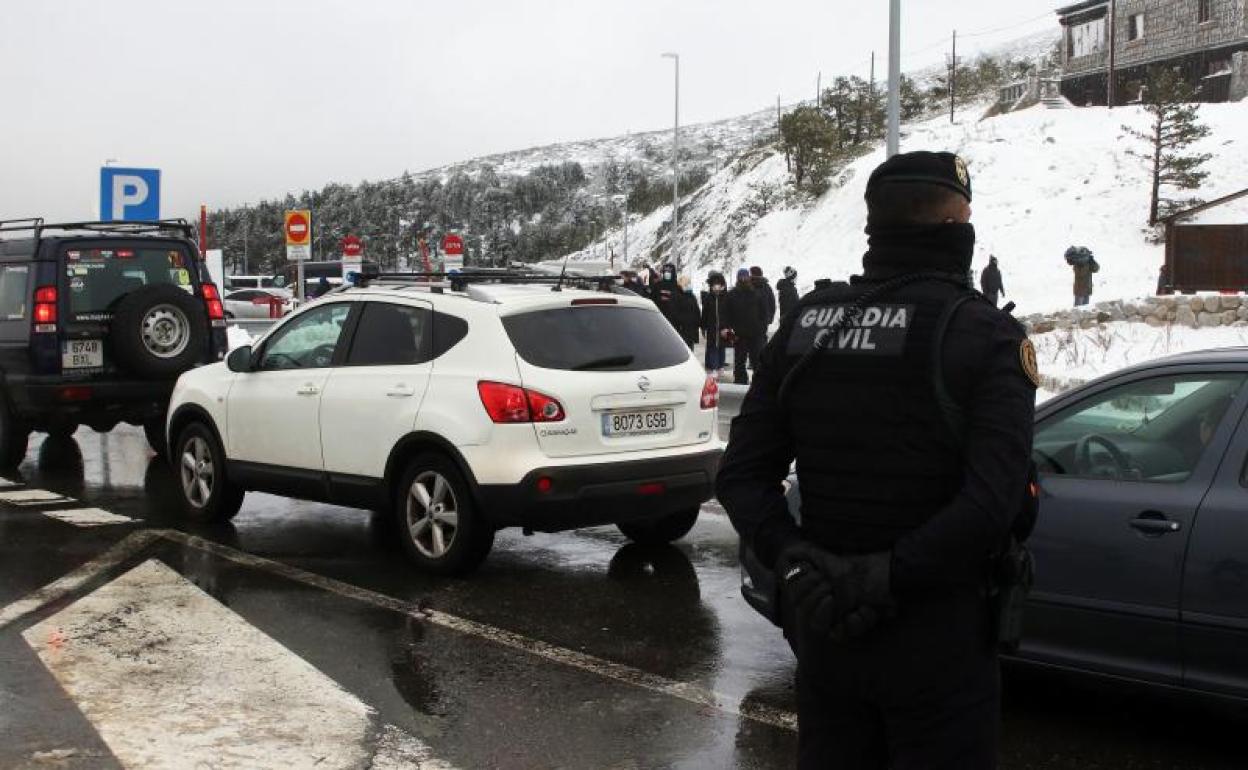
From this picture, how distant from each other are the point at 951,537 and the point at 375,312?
18.5ft

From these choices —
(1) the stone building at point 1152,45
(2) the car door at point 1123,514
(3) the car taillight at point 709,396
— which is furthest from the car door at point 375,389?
(1) the stone building at point 1152,45

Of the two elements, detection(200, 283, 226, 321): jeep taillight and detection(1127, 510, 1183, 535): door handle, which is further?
detection(200, 283, 226, 321): jeep taillight

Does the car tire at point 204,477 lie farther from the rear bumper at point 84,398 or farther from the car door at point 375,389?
the rear bumper at point 84,398

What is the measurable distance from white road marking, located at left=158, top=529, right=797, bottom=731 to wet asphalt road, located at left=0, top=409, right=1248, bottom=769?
0.01 meters

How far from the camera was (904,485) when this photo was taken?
7.68 ft

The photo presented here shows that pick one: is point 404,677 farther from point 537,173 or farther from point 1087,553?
point 537,173

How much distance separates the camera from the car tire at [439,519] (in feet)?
21.6

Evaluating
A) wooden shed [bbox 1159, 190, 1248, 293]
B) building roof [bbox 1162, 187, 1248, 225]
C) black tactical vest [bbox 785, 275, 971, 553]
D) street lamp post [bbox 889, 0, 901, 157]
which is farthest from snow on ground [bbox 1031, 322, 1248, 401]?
black tactical vest [bbox 785, 275, 971, 553]

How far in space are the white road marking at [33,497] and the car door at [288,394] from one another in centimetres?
219

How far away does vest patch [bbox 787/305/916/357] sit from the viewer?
7.73 ft

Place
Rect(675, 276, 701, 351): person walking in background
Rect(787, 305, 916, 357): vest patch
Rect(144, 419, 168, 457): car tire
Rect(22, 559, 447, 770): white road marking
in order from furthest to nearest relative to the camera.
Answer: Rect(675, 276, 701, 351): person walking in background < Rect(144, 419, 168, 457): car tire < Rect(22, 559, 447, 770): white road marking < Rect(787, 305, 916, 357): vest patch

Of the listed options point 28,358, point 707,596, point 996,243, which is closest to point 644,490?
point 707,596

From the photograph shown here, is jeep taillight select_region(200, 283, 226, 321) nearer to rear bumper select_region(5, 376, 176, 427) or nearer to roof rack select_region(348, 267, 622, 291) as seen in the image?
rear bumper select_region(5, 376, 176, 427)

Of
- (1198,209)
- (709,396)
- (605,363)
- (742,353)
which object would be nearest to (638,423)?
(605,363)
